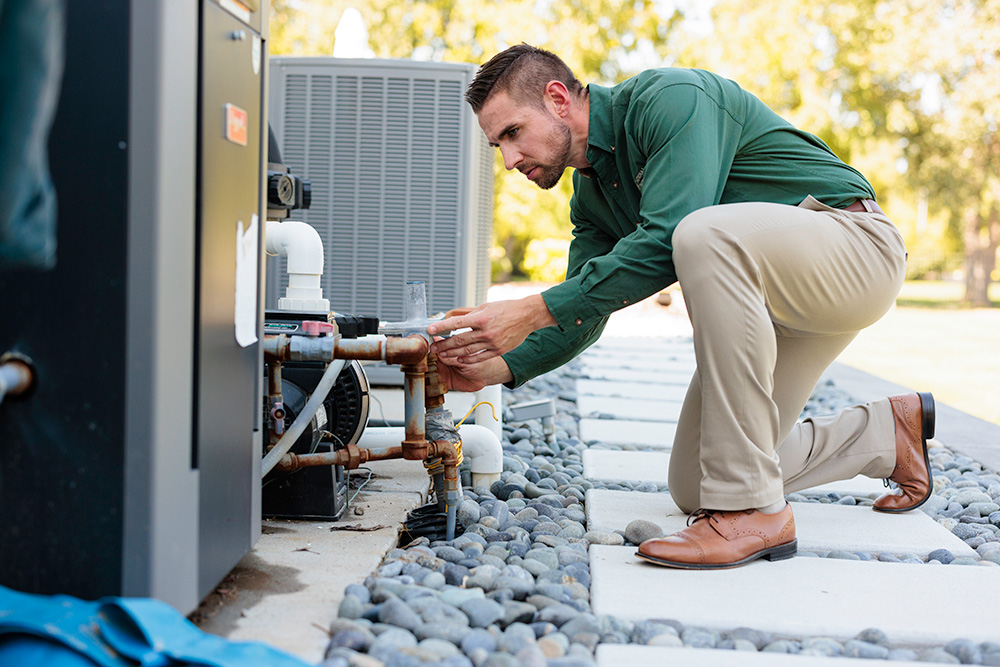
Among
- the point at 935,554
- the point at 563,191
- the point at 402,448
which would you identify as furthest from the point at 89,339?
the point at 563,191

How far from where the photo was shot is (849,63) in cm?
1571

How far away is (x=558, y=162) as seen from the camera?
2367 mm

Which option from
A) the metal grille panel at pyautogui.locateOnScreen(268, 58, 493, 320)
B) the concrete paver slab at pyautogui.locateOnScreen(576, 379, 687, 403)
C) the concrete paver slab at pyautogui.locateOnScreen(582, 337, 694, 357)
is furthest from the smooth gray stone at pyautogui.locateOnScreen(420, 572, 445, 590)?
the concrete paver slab at pyautogui.locateOnScreen(582, 337, 694, 357)

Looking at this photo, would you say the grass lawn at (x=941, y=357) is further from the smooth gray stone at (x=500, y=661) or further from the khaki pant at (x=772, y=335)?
the smooth gray stone at (x=500, y=661)

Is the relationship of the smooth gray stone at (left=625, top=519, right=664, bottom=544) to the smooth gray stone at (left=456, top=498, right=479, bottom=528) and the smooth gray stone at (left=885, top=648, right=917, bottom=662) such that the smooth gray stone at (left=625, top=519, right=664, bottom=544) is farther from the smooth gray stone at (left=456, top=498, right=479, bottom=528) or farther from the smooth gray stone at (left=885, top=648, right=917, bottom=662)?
the smooth gray stone at (left=885, top=648, right=917, bottom=662)

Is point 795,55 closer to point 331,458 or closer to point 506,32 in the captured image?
point 506,32

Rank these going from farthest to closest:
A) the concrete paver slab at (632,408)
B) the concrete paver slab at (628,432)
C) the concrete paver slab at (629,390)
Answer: the concrete paver slab at (629,390) < the concrete paver slab at (632,408) < the concrete paver slab at (628,432)

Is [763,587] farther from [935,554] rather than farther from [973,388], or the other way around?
[973,388]

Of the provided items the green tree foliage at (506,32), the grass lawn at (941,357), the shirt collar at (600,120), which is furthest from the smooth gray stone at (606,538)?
the green tree foliage at (506,32)

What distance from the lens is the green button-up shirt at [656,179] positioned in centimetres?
204

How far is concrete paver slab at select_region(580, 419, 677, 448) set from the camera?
138 inches

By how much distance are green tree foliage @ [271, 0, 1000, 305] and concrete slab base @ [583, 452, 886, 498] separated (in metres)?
10.4

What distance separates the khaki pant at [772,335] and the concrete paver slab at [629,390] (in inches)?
88.0

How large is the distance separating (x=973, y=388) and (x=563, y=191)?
891 centimetres
